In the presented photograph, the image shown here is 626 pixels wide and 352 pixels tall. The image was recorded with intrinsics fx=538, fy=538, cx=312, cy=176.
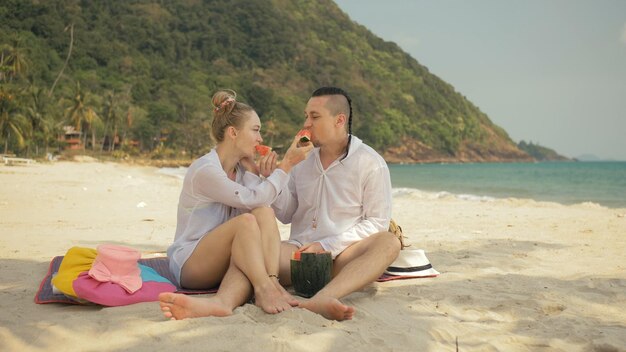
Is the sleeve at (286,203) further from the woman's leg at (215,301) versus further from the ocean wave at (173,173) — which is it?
the ocean wave at (173,173)

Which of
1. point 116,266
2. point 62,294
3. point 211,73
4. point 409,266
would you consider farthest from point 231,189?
point 211,73

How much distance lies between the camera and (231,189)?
3.56 m

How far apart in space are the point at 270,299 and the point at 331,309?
40 cm

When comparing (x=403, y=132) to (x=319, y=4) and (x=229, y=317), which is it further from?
(x=229, y=317)

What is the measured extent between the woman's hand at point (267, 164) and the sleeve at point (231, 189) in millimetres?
152

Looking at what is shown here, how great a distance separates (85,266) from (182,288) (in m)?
0.68

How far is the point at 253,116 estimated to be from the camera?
387 centimetres

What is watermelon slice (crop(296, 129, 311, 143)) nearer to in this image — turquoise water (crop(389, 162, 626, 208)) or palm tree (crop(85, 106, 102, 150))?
turquoise water (crop(389, 162, 626, 208))

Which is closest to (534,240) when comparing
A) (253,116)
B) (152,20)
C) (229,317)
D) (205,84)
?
(253,116)

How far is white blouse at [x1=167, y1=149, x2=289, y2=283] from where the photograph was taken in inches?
141

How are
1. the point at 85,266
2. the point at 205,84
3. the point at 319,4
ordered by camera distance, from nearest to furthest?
the point at 85,266 → the point at 205,84 → the point at 319,4

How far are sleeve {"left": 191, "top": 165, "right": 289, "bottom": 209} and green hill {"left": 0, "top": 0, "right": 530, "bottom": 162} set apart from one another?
3809 cm

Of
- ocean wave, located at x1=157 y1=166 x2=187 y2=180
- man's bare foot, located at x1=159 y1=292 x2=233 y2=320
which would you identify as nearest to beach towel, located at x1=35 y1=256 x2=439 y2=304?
man's bare foot, located at x1=159 y1=292 x2=233 y2=320

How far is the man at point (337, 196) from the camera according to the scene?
3914 mm
